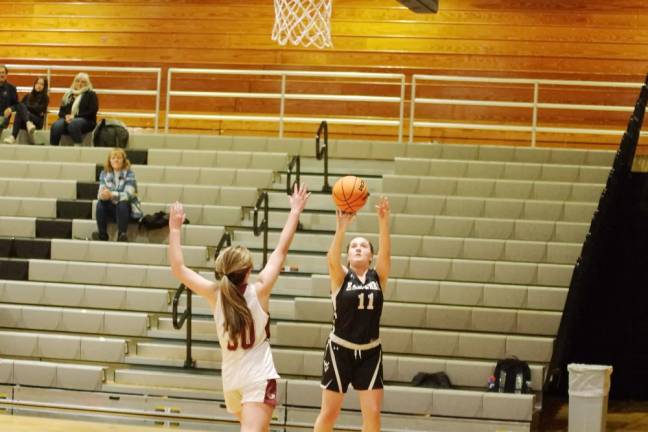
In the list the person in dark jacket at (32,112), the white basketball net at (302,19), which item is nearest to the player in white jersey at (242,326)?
the white basketball net at (302,19)

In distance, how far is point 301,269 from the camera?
9.35 m

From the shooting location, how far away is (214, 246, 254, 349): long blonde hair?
414cm

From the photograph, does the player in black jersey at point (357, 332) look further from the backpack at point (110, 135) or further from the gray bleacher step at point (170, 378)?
the backpack at point (110, 135)

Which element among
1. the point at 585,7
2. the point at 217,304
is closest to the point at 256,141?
the point at 585,7

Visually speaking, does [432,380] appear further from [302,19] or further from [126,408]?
[302,19]

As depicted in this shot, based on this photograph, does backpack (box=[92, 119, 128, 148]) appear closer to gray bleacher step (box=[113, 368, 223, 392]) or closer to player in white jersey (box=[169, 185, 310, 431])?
gray bleacher step (box=[113, 368, 223, 392])

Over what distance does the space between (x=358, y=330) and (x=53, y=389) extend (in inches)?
132

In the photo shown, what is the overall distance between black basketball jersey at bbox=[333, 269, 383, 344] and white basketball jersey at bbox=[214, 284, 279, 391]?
144 cm

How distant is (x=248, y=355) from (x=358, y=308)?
4.96 feet

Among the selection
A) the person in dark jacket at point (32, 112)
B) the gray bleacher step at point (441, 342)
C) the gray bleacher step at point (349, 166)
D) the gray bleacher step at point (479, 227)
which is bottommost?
the gray bleacher step at point (441, 342)

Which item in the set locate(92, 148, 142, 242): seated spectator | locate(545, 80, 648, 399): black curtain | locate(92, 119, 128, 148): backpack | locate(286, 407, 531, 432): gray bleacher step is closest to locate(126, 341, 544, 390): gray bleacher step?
locate(286, 407, 531, 432): gray bleacher step

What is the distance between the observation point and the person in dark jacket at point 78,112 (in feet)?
36.3

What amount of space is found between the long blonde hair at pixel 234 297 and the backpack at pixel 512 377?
403 cm

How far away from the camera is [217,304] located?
166 inches
